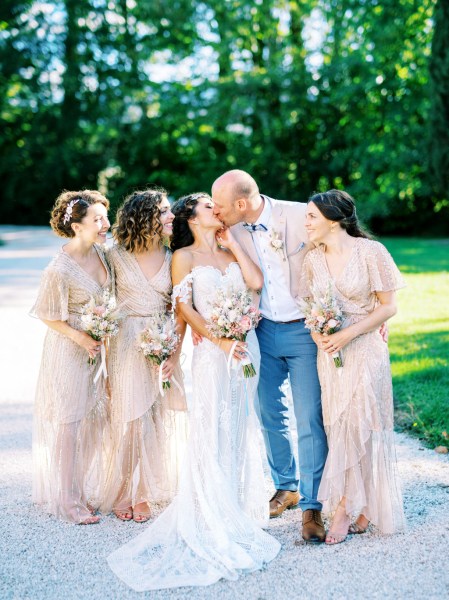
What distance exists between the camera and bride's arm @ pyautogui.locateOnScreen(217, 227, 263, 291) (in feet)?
14.4

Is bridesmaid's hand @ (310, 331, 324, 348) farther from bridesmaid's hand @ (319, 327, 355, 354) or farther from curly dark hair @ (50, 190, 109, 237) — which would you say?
curly dark hair @ (50, 190, 109, 237)

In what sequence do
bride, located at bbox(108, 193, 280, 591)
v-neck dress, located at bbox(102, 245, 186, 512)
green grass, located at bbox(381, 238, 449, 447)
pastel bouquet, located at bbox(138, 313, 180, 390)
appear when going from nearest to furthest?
bride, located at bbox(108, 193, 280, 591)
pastel bouquet, located at bbox(138, 313, 180, 390)
v-neck dress, located at bbox(102, 245, 186, 512)
green grass, located at bbox(381, 238, 449, 447)

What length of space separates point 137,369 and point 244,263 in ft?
3.18

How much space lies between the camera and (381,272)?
417 cm

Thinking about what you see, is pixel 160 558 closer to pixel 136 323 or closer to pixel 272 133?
pixel 136 323

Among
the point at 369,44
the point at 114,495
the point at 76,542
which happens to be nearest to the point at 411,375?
the point at 114,495

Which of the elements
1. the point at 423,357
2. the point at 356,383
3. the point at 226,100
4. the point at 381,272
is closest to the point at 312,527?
the point at 356,383

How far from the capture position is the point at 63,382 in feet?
15.2

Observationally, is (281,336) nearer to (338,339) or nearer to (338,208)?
(338,339)

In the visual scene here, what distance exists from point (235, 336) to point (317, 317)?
1.57 ft

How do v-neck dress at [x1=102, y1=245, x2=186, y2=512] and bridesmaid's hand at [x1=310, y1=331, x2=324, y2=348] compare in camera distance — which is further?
v-neck dress at [x1=102, y1=245, x2=186, y2=512]

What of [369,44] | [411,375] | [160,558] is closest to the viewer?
[160,558]

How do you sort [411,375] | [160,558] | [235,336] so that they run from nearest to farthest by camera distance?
[160,558] < [235,336] < [411,375]

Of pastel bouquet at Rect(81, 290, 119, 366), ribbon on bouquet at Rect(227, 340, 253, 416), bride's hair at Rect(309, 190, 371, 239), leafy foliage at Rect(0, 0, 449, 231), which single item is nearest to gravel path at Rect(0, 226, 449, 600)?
ribbon on bouquet at Rect(227, 340, 253, 416)
